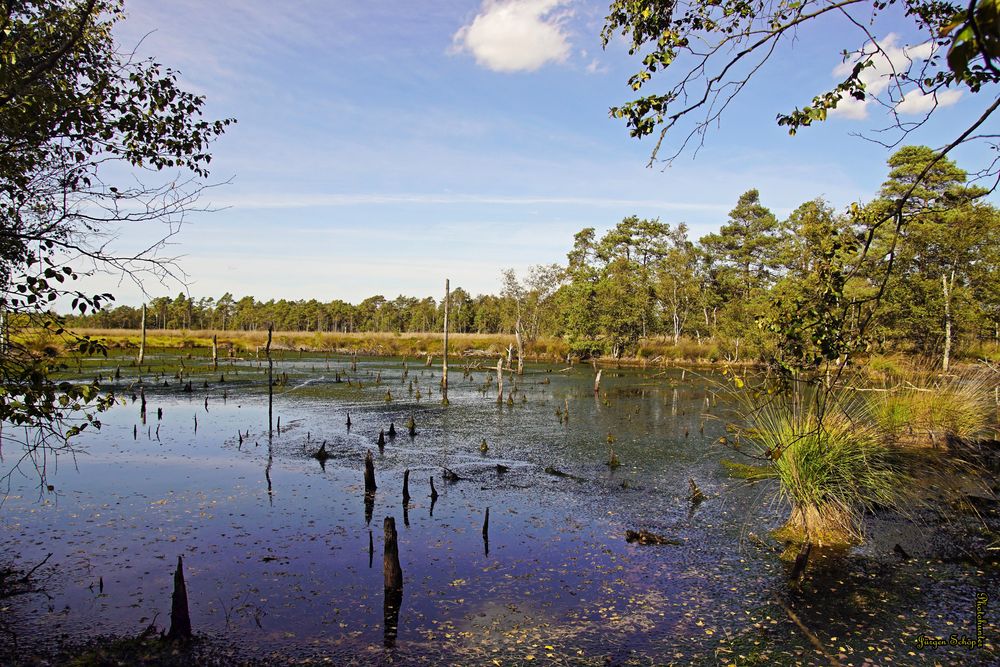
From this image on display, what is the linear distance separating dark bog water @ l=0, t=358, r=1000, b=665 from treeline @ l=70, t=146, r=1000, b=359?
3658 millimetres

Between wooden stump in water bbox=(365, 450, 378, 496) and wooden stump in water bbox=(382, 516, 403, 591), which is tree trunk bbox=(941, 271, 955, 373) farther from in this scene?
wooden stump in water bbox=(382, 516, 403, 591)

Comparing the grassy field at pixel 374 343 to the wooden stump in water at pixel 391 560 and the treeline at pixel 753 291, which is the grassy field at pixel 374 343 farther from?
the wooden stump in water at pixel 391 560

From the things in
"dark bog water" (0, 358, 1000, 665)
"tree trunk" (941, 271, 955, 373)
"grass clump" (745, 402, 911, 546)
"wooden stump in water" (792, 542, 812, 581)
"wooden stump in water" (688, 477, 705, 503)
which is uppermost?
"tree trunk" (941, 271, 955, 373)

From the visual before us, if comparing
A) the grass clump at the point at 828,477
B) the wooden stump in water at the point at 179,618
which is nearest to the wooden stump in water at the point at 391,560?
the wooden stump in water at the point at 179,618

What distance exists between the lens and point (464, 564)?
9.36 meters

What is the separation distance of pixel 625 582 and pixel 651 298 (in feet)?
197

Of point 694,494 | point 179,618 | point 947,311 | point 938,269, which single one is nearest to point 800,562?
point 694,494

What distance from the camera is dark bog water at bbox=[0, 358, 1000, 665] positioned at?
692 centimetres

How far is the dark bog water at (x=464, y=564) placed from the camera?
22.7 ft

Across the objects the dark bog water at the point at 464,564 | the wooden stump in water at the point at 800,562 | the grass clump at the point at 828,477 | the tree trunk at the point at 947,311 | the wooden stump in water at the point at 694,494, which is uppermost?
the tree trunk at the point at 947,311

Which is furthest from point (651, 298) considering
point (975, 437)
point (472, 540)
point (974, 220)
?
point (472, 540)

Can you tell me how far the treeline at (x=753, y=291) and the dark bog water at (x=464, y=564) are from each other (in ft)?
12.0

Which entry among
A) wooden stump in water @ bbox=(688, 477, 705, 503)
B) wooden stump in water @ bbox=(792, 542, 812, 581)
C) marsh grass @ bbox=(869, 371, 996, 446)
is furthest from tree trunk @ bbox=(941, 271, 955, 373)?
wooden stump in water @ bbox=(792, 542, 812, 581)

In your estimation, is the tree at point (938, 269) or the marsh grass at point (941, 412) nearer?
the marsh grass at point (941, 412)
